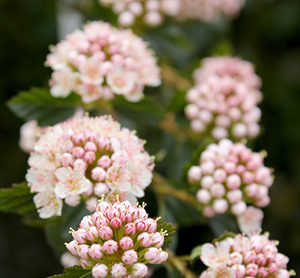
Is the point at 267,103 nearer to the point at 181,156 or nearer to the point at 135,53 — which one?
the point at 181,156

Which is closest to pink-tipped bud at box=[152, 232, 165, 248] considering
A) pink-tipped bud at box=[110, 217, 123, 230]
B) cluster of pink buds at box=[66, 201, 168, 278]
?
cluster of pink buds at box=[66, 201, 168, 278]

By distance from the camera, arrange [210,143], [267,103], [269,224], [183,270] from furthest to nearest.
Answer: [267,103] → [269,224] → [210,143] → [183,270]

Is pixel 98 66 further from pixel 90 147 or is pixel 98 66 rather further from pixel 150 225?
pixel 150 225

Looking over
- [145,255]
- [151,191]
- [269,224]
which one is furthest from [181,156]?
[269,224]

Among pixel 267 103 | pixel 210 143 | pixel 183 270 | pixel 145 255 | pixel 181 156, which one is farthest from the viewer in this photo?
pixel 267 103

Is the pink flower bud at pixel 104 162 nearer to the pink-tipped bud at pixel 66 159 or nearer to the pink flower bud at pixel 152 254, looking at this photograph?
the pink-tipped bud at pixel 66 159

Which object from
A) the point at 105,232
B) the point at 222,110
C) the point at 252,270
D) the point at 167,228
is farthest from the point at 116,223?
the point at 222,110

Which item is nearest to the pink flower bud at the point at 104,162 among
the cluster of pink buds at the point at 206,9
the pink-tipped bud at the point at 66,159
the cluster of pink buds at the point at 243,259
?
the pink-tipped bud at the point at 66,159
